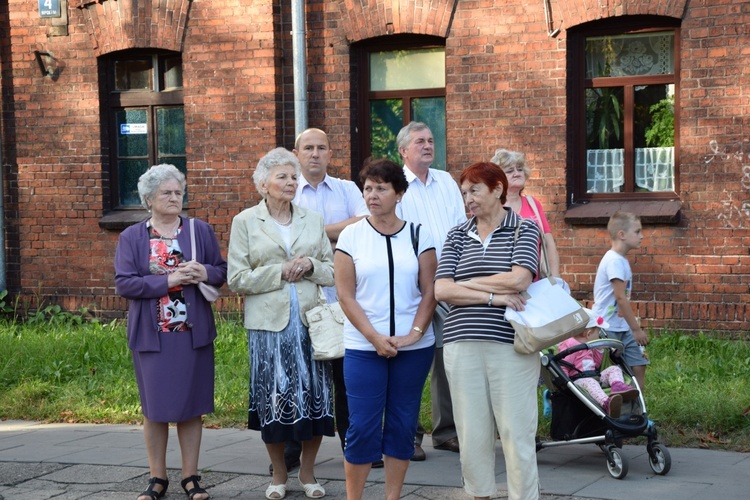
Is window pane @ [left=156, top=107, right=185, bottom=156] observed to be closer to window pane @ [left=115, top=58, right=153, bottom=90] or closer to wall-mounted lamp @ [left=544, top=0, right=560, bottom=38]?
window pane @ [left=115, top=58, right=153, bottom=90]

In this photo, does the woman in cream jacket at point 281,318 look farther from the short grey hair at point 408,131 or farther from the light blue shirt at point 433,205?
the short grey hair at point 408,131

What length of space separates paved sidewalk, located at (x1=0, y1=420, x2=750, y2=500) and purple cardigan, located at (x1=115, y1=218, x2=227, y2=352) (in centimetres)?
100

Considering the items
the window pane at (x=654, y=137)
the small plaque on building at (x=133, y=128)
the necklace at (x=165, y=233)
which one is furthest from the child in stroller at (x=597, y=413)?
the small plaque on building at (x=133, y=128)

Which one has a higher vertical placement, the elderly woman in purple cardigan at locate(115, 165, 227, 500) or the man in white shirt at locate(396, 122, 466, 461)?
the man in white shirt at locate(396, 122, 466, 461)

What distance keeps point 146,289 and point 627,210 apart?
19.5ft

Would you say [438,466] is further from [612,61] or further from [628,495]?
[612,61]

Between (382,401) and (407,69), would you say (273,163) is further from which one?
(407,69)

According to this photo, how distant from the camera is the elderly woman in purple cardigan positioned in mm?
6414

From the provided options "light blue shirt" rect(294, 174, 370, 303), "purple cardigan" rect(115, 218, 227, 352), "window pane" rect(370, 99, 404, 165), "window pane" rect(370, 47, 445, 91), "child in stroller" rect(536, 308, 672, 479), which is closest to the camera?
"purple cardigan" rect(115, 218, 227, 352)

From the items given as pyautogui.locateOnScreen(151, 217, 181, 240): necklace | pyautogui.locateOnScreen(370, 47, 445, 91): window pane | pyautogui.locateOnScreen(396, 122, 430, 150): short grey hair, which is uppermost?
pyautogui.locateOnScreen(370, 47, 445, 91): window pane

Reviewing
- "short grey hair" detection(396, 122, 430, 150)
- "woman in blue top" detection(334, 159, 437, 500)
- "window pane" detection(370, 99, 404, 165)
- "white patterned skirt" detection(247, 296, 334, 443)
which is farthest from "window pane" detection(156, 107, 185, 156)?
"woman in blue top" detection(334, 159, 437, 500)

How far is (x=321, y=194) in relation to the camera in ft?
24.0

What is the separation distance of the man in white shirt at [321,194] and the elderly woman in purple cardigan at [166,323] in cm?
77

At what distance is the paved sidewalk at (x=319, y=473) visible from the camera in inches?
249
